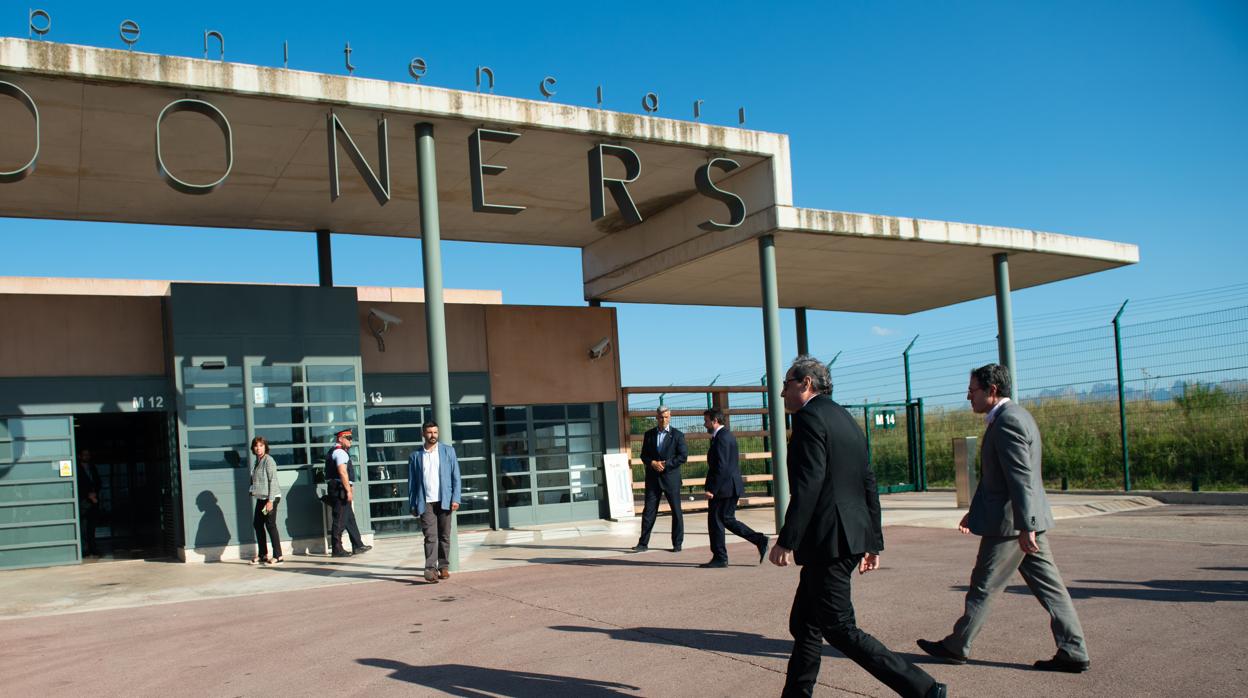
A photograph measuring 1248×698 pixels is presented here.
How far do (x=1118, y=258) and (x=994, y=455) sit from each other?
39.9ft

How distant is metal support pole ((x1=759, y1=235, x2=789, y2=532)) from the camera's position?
526 inches

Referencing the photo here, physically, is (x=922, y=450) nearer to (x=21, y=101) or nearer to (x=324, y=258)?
(x=324, y=258)

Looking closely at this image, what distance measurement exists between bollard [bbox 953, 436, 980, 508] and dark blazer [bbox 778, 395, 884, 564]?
1204 centimetres

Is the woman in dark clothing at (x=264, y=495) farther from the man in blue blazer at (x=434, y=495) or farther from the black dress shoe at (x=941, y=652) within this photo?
the black dress shoe at (x=941, y=652)

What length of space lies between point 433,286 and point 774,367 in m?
4.67

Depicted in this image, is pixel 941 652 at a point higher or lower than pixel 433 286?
lower

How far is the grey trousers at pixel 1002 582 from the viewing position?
19.1 ft

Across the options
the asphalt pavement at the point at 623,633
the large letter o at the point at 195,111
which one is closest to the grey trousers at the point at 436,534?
the asphalt pavement at the point at 623,633

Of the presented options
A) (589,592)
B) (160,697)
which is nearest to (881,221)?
(589,592)

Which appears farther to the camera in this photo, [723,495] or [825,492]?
[723,495]

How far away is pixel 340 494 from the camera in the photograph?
1302cm

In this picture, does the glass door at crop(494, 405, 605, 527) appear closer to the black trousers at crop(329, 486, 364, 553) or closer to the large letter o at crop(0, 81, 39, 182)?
the black trousers at crop(329, 486, 364, 553)

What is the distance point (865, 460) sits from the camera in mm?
5129

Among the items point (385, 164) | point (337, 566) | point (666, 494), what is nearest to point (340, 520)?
point (337, 566)
